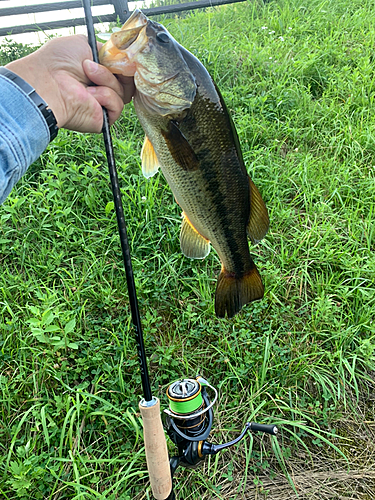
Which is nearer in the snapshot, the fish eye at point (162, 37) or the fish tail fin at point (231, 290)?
the fish eye at point (162, 37)

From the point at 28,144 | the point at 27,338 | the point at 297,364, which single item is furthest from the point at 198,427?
the point at 28,144

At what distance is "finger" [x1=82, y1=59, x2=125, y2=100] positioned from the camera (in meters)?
1.33

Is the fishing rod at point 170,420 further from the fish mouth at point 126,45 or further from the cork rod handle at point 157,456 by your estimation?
the fish mouth at point 126,45

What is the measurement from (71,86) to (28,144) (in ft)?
0.94

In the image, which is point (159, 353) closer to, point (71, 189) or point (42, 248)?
point (42, 248)

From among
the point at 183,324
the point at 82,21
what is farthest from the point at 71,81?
the point at 82,21

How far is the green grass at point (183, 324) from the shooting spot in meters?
2.09

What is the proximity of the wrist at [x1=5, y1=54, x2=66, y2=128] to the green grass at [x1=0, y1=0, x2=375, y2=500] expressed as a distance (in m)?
1.20

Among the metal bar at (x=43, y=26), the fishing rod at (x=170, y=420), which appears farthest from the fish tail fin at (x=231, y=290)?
the metal bar at (x=43, y=26)

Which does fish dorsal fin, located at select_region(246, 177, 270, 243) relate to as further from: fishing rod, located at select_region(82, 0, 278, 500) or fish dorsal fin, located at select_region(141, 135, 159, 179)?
fishing rod, located at select_region(82, 0, 278, 500)

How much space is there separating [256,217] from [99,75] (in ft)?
2.60

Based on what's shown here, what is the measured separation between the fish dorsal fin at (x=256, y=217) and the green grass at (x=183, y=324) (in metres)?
1.13

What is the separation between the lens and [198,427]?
5.66 ft

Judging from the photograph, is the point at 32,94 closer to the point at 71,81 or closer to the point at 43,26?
the point at 71,81
